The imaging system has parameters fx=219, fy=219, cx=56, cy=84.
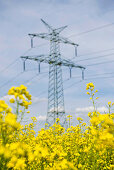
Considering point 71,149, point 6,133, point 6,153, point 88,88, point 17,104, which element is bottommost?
point 71,149

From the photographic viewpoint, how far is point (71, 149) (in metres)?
4.42

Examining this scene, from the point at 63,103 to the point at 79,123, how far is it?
7.41 metres

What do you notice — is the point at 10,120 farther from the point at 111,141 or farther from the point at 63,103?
the point at 63,103

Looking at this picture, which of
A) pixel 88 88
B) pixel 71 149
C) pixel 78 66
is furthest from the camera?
pixel 78 66

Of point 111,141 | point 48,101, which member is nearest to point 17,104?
point 111,141

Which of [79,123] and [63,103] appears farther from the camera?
[63,103]

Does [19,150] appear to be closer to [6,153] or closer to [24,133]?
[6,153]

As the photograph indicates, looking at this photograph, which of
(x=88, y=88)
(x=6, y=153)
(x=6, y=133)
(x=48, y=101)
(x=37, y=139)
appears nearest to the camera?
(x=6, y=153)

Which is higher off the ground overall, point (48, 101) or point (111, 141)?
point (48, 101)

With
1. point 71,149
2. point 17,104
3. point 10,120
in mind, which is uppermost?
point 17,104

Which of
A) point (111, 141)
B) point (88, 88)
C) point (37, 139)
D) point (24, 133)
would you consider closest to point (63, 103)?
point (24, 133)

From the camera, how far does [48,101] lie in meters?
12.5

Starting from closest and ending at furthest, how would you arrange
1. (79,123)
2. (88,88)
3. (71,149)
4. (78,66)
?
1. (88,88)
2. (71,149)
3. (79,123)
4. (78,66)

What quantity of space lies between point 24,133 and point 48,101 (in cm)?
661
